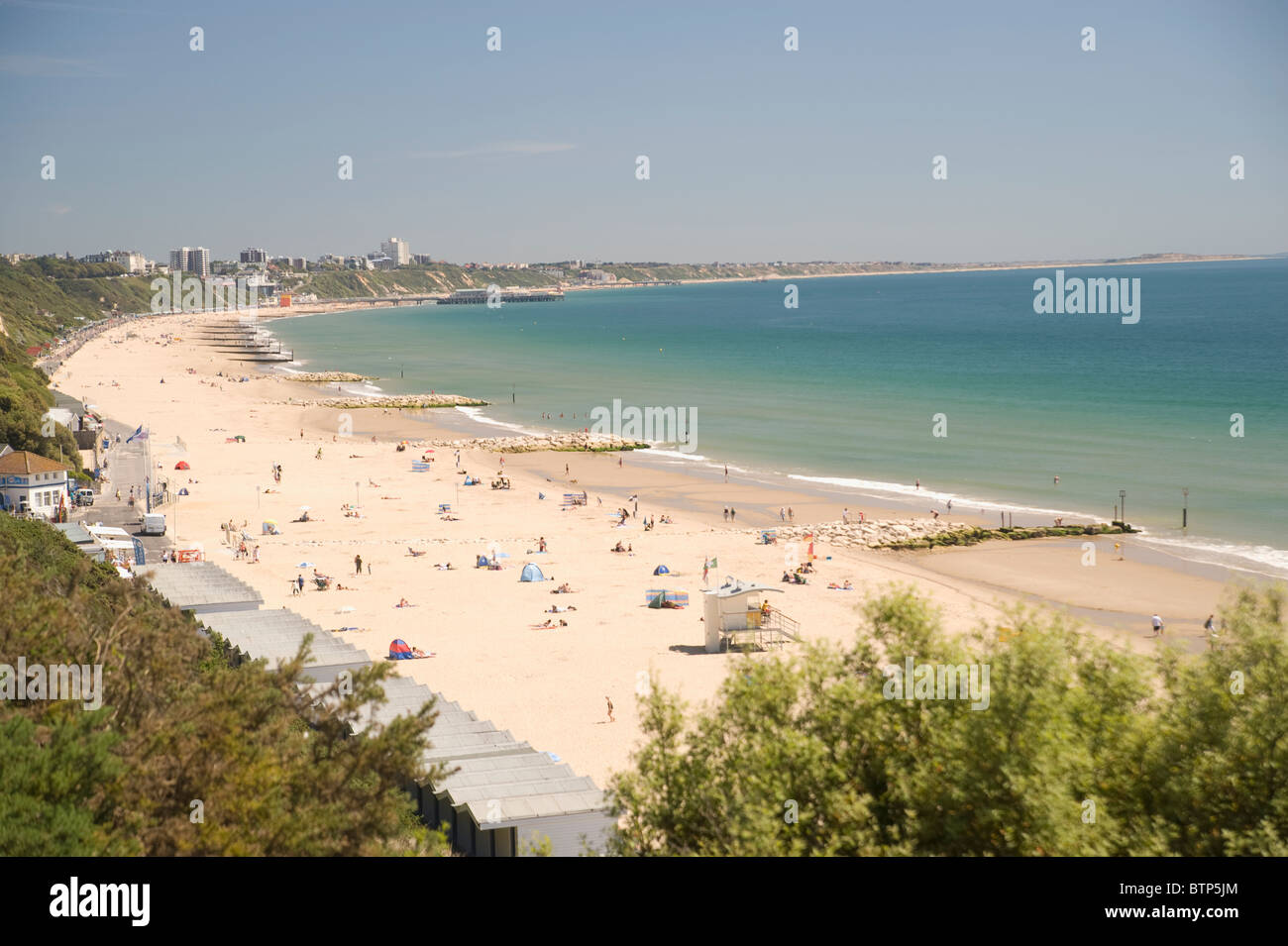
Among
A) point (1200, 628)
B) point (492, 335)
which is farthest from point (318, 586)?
point (492, 335)

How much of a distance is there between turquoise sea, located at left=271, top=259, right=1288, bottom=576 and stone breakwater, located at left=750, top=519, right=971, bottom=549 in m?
4.50

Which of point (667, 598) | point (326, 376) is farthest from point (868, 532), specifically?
point (326, 376)

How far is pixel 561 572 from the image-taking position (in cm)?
3709

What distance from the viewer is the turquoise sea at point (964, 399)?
159 ft

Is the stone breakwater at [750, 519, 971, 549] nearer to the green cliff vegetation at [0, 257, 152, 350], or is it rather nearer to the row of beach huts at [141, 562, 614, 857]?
the row of beach huts at [141, 562, 614, 857]

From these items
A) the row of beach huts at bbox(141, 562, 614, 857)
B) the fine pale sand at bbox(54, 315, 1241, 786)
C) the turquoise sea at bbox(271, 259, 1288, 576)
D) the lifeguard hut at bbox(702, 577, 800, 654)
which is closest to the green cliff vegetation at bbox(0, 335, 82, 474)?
the fine pale sand at bbox(54, 315, 1241, 786)

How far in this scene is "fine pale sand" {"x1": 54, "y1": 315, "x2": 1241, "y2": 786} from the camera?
2612 centimetres

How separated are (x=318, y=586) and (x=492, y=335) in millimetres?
135230

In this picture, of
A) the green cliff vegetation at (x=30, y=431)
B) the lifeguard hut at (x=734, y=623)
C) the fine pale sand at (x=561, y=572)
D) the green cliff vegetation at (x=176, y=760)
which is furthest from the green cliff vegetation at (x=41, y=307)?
the green cliff vegetation at (x=176, y=760)

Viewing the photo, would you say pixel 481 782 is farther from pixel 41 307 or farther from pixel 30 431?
pixel 41 307

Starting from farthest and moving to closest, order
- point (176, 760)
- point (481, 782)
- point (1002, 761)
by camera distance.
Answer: point (481, 782) → point (176, 760) → point (1002, 761)

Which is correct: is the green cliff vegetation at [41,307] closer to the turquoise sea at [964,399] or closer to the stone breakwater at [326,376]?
the stone breakwater at [326,376]

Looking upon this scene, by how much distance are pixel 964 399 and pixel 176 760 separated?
75.5 meters

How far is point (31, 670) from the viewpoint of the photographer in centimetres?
1383
